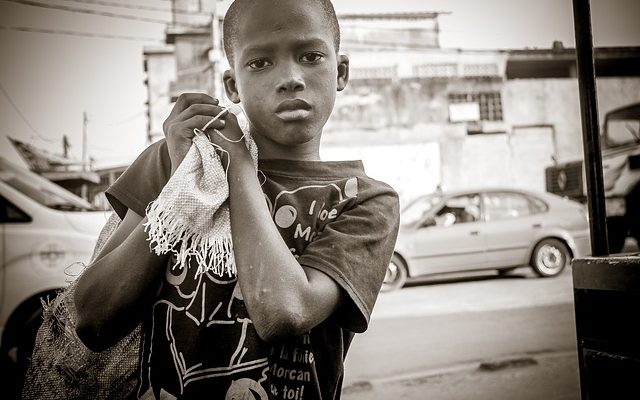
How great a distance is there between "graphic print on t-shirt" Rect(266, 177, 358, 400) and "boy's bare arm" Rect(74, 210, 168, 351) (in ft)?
0.88

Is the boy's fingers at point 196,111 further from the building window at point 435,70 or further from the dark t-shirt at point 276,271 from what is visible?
the building window at point 435,70

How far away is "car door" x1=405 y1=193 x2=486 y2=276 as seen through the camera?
7.90m

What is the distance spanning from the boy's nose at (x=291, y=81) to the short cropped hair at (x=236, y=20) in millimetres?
175

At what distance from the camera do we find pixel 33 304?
3.98m

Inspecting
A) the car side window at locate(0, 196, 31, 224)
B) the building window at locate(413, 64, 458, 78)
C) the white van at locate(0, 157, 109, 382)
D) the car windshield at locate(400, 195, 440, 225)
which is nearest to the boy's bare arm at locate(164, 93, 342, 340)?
the white van at locate(0, 157, 109, 382)

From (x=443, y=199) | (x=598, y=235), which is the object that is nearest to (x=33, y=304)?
(x=598, y=235)

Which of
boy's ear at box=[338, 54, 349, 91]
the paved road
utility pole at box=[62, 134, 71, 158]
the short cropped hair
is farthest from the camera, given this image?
utility pole at box=[62, 134, 71, 158]

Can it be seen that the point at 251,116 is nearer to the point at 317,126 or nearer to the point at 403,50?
the point at 317,126

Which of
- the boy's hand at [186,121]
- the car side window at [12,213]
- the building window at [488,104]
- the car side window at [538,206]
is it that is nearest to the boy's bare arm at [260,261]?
the boy's hand at [186,121]

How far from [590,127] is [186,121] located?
85 cm

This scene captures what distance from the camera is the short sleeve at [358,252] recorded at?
1040 millimetres

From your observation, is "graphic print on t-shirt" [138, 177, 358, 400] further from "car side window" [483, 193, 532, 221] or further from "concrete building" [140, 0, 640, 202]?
"concrete building" [140, 0, 640, 202]

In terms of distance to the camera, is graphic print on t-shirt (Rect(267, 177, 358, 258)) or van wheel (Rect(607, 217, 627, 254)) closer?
graphic print on t-shirt (Rect(267, 177, 358, 258))

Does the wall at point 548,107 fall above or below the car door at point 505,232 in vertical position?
above
